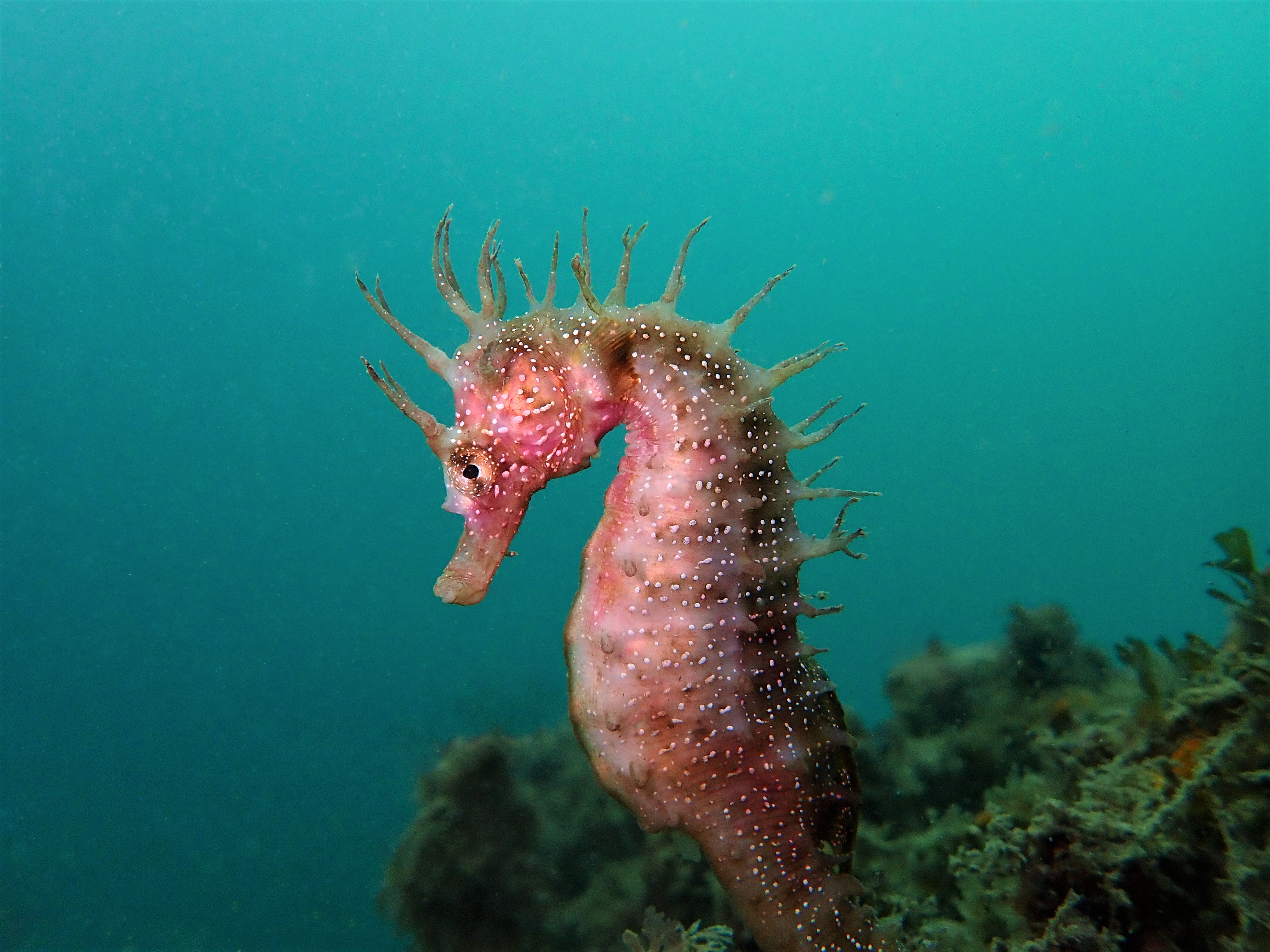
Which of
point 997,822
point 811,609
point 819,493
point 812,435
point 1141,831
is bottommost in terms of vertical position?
point 1141,831

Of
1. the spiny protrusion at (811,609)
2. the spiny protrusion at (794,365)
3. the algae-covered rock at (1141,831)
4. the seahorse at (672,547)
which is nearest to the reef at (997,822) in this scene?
the algae-covered rock at (1141,831)

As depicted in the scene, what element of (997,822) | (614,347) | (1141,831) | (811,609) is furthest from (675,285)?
(997,822)

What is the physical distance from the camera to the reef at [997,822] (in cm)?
230

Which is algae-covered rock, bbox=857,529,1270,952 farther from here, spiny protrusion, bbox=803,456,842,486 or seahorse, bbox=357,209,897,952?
spiny protrusion, bbox=803,456,842,486

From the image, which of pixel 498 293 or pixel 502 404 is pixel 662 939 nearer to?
pixel 502 404

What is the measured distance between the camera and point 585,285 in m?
2.47

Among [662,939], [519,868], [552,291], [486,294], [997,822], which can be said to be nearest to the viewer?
[486,294]

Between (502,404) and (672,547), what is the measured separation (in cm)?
81

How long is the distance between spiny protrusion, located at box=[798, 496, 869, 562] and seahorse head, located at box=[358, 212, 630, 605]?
938mm

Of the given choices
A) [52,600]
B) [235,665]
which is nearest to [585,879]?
[235,665]

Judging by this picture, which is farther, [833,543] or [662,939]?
[662,939]

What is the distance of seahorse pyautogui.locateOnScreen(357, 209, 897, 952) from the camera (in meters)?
2.41

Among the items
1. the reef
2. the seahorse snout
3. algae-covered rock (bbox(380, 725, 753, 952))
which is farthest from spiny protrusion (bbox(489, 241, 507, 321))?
algae-covered rock (bbox(380, 725, 753, 952))

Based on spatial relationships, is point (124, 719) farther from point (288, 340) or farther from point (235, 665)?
point (288, 340)
